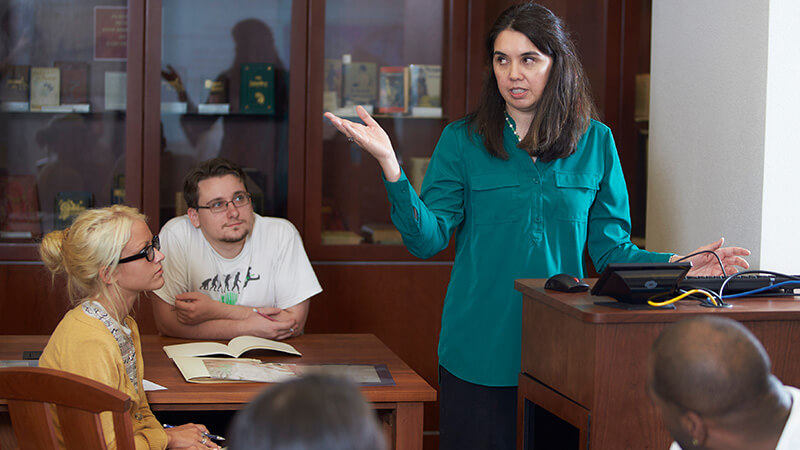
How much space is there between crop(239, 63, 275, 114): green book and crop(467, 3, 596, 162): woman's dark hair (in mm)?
1698

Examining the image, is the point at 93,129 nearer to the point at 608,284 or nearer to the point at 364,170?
the point at 364,170

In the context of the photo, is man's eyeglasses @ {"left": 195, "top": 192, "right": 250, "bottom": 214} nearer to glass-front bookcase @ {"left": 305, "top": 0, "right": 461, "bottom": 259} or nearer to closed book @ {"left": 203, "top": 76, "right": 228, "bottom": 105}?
glass-front bookcase @ {"left": 305, "top": 0, "right": 461, "bottom": 259}

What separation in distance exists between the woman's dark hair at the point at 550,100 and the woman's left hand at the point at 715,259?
382 millimetres

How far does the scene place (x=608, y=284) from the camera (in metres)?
1.31

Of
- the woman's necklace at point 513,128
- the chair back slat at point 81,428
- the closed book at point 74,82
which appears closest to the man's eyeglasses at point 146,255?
the chair back slat at point 81,428

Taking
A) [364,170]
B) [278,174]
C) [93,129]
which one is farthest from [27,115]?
[364,170]

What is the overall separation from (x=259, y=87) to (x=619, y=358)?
8.17 feet

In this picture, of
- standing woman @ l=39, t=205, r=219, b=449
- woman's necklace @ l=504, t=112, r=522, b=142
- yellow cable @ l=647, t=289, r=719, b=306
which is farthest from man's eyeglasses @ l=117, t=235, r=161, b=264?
yellow cable @ l=647, t=289, r=719, b=306

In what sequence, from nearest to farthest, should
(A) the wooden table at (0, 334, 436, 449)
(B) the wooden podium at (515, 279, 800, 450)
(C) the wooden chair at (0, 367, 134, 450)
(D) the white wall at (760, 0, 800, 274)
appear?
(B) the wooden podium at (515, 279, 800, 450)
(C) the wooden chair at (0, 367, 134, 450)
(A) the wooden table at (0, 334, 436, 449)
(D) the white wall at (760, 0, 800, 274)

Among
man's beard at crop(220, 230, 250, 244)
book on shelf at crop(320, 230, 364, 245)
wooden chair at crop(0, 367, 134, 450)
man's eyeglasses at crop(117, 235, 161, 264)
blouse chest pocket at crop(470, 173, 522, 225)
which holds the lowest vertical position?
wooden chair at crop(0, 367, 134, 450)

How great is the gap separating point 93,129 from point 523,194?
2.19m

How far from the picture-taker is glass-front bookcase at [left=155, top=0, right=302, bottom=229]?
3.33m

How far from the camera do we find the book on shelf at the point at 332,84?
132 inches

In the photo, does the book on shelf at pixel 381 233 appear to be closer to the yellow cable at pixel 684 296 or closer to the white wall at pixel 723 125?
the white wall at pixel 723 125
